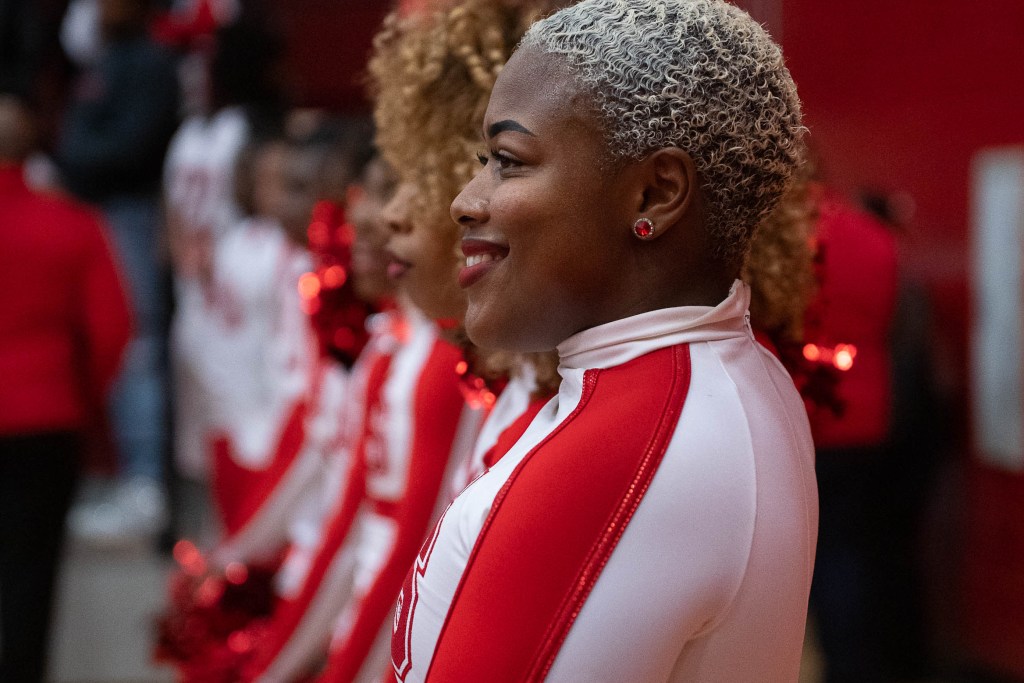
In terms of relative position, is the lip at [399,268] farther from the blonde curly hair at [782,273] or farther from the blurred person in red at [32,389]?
the blurred person in red at [32,389]

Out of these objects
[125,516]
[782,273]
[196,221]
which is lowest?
[125,516]

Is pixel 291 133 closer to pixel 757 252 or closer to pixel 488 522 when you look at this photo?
pixel 757 252

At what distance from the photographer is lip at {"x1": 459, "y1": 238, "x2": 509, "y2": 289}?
130cm

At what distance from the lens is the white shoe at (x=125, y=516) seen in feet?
18.6

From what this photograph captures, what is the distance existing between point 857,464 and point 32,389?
8.20 feet

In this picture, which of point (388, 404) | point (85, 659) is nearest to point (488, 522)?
point (388, 404)

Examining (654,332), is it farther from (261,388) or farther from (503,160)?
(261,388)

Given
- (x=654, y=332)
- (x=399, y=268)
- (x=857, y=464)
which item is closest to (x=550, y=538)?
(x=654, y=332)

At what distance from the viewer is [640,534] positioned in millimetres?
1118

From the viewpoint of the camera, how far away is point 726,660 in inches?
46.4

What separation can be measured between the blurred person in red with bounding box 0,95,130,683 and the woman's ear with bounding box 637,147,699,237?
3105 mm

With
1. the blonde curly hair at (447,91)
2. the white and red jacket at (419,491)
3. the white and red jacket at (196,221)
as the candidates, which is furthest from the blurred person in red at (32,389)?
the blonde curly hair at (447,91)

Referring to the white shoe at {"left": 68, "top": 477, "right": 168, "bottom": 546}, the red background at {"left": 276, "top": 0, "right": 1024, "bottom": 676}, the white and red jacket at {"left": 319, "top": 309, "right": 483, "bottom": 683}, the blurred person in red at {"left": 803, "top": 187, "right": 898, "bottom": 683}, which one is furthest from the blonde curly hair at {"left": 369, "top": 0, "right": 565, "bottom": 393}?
the white shoe at {"left": 68, "top": 477, "right": 168, "bottom": 546}

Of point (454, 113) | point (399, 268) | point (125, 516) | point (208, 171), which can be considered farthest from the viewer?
point (125, 516)
